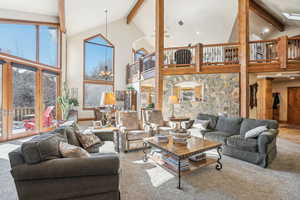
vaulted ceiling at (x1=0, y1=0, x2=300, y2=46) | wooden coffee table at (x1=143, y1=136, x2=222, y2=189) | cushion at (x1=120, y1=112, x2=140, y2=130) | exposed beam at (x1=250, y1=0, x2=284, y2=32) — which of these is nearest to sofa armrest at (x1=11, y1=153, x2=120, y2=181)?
wooden coffee table at (x1=143, y1=136, x2=222, y2=189)

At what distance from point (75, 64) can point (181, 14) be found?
5844mm

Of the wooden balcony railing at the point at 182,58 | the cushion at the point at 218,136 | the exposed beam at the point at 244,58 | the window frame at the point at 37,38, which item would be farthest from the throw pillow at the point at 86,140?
the exposed beam at the point at 244,58

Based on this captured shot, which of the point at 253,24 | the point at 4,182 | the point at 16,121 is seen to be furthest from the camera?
the point at 253,24

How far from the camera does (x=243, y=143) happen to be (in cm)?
309

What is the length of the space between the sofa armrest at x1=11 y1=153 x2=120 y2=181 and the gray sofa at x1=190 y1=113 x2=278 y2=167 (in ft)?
8.70

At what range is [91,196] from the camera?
1632 millimetres

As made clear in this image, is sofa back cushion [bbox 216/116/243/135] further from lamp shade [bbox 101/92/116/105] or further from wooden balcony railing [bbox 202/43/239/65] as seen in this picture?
lamp shade [bbox 101/92/116/105]

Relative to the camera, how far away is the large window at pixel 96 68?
26.1 ft

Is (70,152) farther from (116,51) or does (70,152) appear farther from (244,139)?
(116,51)

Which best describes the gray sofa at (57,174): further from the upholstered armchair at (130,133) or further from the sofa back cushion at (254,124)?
the sofa back cushion at (254,124)

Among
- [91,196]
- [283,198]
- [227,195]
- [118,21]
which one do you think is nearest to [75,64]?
[118,21]

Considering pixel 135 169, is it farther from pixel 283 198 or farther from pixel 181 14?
pixel 181 14

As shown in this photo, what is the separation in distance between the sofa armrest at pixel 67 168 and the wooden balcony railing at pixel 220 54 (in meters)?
5.43

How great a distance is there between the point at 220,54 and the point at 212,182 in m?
5.10
